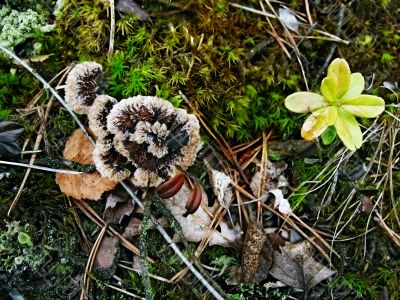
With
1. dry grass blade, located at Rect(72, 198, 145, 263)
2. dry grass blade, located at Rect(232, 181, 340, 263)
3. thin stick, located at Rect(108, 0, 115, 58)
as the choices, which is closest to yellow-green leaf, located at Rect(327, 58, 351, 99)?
dry grass blade, located at Rect(232, 181, 340, 263)

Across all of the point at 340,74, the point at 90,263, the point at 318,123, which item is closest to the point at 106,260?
the point at 90,263

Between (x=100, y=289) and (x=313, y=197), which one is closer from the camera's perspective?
(x=100, y=289)

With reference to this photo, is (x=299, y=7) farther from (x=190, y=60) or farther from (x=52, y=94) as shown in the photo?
(x=52, y=94)

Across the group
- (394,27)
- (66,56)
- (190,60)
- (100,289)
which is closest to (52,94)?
(66,56)

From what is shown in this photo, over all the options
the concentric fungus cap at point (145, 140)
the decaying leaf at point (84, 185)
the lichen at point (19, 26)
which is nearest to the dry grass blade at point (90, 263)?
the decaying leaf at point (84, 185)

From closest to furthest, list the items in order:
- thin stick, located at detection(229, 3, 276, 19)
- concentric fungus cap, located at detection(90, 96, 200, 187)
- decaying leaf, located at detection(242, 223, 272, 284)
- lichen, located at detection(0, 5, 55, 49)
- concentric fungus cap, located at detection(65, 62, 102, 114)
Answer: concentric fungus cap, located at detection(90, 96, 200, 187) → concentric fungus cap, located at detection(65, 62, 102, 114) → decaying leaf, located at detection(242, 223, 272, 284) → lichen, located at detection(0, 5, 55, 49) → thin stick, located at detection(229, 3, 276, 19)

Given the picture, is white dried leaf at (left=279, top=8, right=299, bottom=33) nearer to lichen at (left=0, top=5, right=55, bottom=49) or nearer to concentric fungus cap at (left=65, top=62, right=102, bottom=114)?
concentric fungus cap at (left=65, top=62, right=102, bottom=114)
